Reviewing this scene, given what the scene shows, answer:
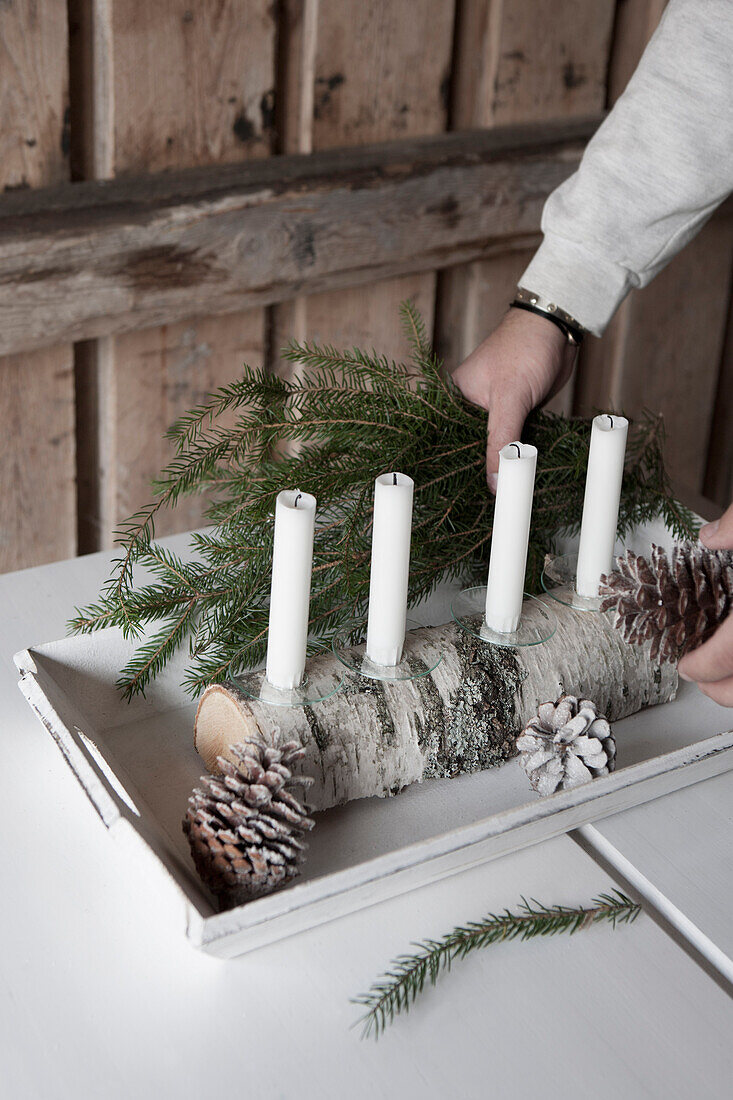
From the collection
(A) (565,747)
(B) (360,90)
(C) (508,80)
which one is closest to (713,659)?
(A) (565,747)

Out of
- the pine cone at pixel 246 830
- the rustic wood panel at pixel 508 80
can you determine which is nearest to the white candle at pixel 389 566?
the pine cone at pixel 246 830

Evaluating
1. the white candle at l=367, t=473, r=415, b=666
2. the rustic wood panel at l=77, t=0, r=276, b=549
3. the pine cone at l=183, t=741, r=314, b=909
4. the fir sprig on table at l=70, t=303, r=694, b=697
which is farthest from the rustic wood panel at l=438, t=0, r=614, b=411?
the pine cone at l=183, t=741, r=314, b=909

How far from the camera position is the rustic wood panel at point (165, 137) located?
1.32 meters

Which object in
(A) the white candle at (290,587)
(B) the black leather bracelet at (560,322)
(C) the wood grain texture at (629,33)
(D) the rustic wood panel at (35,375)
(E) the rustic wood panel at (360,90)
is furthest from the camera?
(C) the wood grain texture at (629,33)

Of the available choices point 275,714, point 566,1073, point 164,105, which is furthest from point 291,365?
point 566,1073

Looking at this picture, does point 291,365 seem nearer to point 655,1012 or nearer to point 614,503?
point 614,503

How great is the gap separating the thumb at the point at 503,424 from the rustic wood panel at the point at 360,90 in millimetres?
656

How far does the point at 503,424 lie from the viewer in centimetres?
97

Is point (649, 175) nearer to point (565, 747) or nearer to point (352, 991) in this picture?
point (565, 747)

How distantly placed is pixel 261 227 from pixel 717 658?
96cm

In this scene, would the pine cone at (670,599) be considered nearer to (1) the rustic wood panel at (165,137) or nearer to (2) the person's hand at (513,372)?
(2) the person's hand at (513,372)

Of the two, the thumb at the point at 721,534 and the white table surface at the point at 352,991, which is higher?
the thumb at the point at 721,534

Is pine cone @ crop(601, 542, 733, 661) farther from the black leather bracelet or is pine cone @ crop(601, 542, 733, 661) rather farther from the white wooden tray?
the black leather bracelet

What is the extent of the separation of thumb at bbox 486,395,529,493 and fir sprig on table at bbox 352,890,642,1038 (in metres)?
0.40
